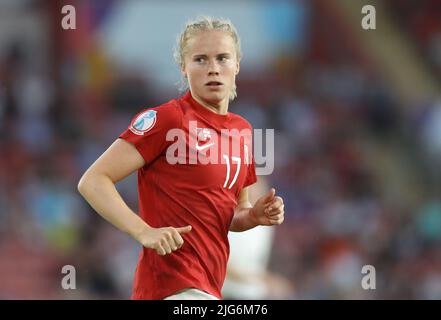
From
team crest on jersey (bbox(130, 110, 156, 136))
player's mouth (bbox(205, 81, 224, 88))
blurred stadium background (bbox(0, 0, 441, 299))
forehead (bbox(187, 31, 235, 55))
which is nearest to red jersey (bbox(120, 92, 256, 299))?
team crest on jersey (bbox(130, 110, 156, 136))

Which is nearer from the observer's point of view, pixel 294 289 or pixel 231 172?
pixel 231 172

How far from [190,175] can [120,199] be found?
0.31m

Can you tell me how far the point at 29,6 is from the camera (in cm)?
1404

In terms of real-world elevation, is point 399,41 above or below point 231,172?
above

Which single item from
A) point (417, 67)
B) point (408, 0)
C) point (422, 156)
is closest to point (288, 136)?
point (422, 156)

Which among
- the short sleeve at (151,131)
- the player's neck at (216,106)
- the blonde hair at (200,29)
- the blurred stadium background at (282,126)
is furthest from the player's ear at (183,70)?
the blurred stadium background at (282,126)

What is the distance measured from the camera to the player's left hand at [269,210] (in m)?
3.55

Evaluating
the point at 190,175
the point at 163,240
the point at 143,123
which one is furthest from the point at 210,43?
the point at 163,240

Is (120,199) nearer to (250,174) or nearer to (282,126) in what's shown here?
(250,174)

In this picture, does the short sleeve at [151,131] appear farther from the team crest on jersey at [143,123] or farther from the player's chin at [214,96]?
the player's chin at [214,96]

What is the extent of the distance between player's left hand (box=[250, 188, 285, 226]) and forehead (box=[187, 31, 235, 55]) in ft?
1.96

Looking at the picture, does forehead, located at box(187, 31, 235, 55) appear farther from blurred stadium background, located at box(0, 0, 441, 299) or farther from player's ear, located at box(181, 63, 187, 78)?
blurred stadium background, located at box(0, 0, 441, 299)
